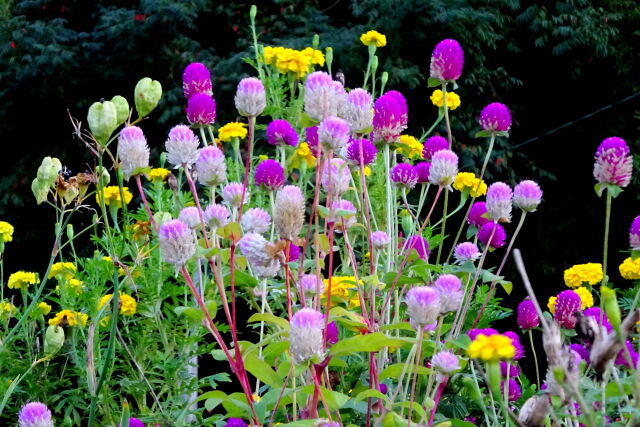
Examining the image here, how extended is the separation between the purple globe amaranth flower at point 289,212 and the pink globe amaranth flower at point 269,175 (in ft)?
1.31

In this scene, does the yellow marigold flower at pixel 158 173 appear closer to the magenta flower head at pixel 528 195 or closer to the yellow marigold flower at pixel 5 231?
the yellow marigold flower at pixel 5 231

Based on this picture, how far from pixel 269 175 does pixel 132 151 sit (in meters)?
0.36

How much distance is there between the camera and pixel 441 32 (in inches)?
195

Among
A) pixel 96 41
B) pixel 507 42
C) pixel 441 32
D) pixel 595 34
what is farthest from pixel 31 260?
pixel 595 34

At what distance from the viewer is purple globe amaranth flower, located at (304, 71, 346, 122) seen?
1.16 m

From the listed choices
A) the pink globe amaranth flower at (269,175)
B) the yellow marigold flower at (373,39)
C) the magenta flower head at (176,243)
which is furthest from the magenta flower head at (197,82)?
the yellow marigold flower at (373,39)

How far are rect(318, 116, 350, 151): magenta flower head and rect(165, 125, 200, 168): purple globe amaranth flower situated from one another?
0.21 metres

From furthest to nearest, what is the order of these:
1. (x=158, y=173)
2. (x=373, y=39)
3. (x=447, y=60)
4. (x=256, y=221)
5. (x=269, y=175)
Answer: (x=373, y=39)
(x=158, y=173)
(x=447, y=60)
(x=269, y=175)
(x=256, y=221)

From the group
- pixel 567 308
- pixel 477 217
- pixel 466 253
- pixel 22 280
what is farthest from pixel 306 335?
pixel 22 280

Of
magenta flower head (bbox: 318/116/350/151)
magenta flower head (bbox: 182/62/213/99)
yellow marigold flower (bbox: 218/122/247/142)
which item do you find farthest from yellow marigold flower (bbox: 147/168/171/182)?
magenta flower head (bbox: 318/116/350/151)

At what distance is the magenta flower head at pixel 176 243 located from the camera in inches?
41.7

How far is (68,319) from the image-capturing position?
6.35 feet

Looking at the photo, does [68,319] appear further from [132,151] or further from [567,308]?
[567,308]

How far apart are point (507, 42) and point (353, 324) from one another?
172 inches
